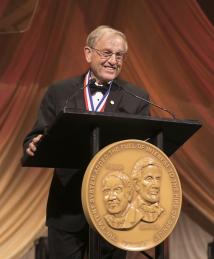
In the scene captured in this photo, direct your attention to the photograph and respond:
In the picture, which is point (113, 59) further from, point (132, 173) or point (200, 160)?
point (200, 160)

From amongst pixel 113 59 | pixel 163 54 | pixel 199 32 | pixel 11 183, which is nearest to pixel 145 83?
pixel 163 54

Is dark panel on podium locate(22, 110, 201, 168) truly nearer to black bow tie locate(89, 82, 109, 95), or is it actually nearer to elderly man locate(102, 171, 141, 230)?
elderly man locate(102, 171, 141, 230)

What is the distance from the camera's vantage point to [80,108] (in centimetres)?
179

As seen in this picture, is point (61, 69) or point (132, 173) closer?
point (132, 173)

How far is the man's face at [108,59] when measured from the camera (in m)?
1.81

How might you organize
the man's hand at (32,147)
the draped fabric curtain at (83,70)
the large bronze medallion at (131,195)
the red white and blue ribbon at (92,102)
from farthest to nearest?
the draped fabric curtain at (83,70)
the red white and blue ribbon at (92,102)
the man's hand at (32,147)
the large bronze medallion at (131,195)

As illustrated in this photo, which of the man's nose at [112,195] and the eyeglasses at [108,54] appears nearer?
the man's nose at [112,195]

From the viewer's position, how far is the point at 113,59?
181 centimetres

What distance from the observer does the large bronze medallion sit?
4.79 feet

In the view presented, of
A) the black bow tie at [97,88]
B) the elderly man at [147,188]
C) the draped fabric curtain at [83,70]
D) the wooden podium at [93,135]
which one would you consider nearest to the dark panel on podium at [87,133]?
the wooden podium at [93,135]

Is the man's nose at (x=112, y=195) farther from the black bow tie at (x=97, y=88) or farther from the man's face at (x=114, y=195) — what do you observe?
the black bow tie at (x=97, y=88)

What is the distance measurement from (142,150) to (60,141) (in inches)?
9.5

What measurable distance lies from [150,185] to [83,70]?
1.72 meters

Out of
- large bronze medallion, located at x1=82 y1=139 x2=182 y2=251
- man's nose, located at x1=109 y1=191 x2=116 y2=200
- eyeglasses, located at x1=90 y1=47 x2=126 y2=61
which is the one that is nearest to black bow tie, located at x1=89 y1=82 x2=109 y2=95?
eyeglasses, located at x1=90 y1=47 x2=126 y2=61
